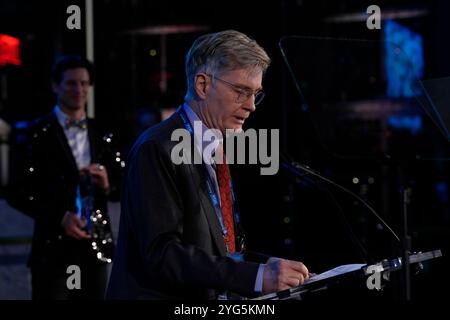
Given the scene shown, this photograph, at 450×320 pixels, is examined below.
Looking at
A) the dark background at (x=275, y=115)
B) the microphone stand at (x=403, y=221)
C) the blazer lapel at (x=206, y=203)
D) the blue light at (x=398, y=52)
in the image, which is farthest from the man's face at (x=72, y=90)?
the blue light at (x=398, y=52)

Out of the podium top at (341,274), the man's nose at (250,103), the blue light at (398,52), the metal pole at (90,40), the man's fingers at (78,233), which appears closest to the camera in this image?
the podium top at (341,274)

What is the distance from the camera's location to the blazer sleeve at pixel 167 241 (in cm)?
176

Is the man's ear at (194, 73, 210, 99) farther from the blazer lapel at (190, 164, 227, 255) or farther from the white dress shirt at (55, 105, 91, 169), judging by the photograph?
the white dress shirt at (55, 105, 91, 169)

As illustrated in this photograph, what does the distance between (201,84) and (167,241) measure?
1.51 feet

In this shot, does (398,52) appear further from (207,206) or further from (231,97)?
(207,206)

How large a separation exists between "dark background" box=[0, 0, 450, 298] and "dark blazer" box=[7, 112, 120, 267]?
1.05ft

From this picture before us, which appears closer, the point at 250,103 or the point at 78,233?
the point at 250,103

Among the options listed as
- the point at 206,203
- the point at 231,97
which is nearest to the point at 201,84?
the point at 231,97

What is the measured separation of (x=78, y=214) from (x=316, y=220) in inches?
91.3

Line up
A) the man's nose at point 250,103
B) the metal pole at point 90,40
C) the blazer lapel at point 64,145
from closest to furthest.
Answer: the man's nose at point 250,103 → the blazer lapel at point 64,145 → the metal pole at point 90,40

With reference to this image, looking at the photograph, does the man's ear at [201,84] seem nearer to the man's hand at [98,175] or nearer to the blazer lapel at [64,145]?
the man's hand at [98,175]

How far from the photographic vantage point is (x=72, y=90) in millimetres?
3412

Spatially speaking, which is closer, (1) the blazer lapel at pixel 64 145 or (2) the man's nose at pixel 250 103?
(2) the man's nose at pixel 250 103

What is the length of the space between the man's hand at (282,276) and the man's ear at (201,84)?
0.50 meters
